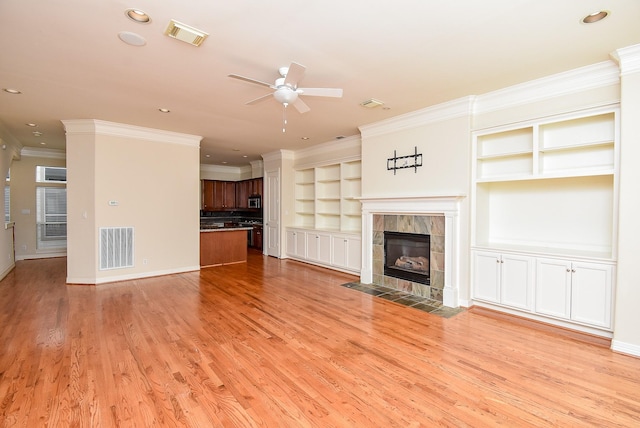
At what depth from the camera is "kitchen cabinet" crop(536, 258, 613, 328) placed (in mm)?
3225

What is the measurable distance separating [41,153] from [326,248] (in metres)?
7.49

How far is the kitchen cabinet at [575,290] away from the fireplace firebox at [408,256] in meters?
1.44

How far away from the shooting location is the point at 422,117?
4.70m

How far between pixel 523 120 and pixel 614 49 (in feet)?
3.41

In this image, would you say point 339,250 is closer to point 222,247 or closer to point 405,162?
point 405,162

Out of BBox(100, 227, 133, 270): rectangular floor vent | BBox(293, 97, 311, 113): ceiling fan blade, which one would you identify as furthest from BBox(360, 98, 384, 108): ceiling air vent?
BBox(100, 227, 133, 270): rectangular floor vent

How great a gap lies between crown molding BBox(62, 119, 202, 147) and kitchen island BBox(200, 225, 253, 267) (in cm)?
198

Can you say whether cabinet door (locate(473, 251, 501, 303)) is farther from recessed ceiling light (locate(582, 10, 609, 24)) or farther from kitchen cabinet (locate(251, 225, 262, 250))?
kitchen cabinet (locate(251, 225, 262, 250))

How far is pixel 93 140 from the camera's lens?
17.4 feet

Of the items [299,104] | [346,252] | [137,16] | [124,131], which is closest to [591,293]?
[299,104]

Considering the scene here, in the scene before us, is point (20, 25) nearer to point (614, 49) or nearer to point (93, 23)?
point (93, 23)

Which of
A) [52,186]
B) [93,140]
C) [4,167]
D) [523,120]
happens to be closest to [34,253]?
[52,186]

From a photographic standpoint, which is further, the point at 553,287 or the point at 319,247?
the point at 319,247

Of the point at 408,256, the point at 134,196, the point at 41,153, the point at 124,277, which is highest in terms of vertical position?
the point at 41,153
